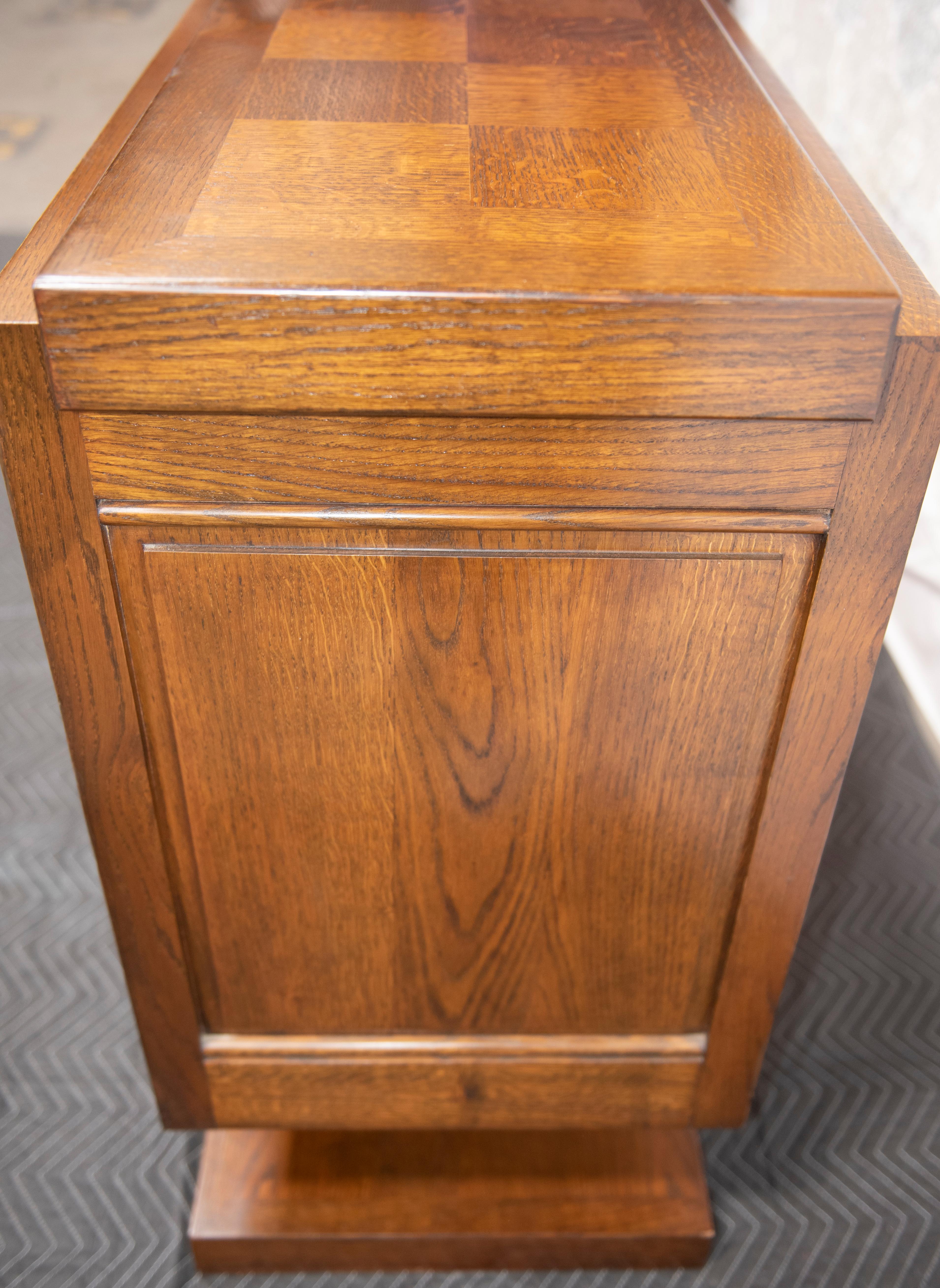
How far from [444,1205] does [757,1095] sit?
0.22 m

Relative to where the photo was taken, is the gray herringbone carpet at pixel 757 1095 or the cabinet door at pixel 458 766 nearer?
the cabinet door at pixel 458 766

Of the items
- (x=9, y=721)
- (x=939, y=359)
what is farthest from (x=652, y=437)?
(x=9, y=721)

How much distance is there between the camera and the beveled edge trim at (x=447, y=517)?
0.35 metres

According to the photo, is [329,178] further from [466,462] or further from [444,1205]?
[444,1205]

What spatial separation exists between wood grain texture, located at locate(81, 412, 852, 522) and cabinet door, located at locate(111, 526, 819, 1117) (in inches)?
0.6

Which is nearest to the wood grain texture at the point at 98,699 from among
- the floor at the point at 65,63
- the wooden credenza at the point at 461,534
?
the wooden credenza at the point at 461,534

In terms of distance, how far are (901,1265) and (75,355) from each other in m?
0.65

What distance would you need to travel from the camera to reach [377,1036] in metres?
0.50

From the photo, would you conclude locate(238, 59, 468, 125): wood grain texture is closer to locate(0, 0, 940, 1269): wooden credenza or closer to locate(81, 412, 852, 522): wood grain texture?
locate(0, 0, 940, 1269): wooden credenza

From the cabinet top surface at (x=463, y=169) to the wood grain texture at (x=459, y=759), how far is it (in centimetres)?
9

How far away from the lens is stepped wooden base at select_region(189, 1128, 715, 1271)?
58 cm

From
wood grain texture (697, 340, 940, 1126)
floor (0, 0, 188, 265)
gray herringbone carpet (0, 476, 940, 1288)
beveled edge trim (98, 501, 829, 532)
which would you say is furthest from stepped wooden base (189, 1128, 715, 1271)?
floor (0, 0, 188, 265)

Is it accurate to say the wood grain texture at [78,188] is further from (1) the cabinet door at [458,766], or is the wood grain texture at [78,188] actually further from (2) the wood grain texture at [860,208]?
(2) the wood grain texture at [860,208]

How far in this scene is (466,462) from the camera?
35 centimetres
